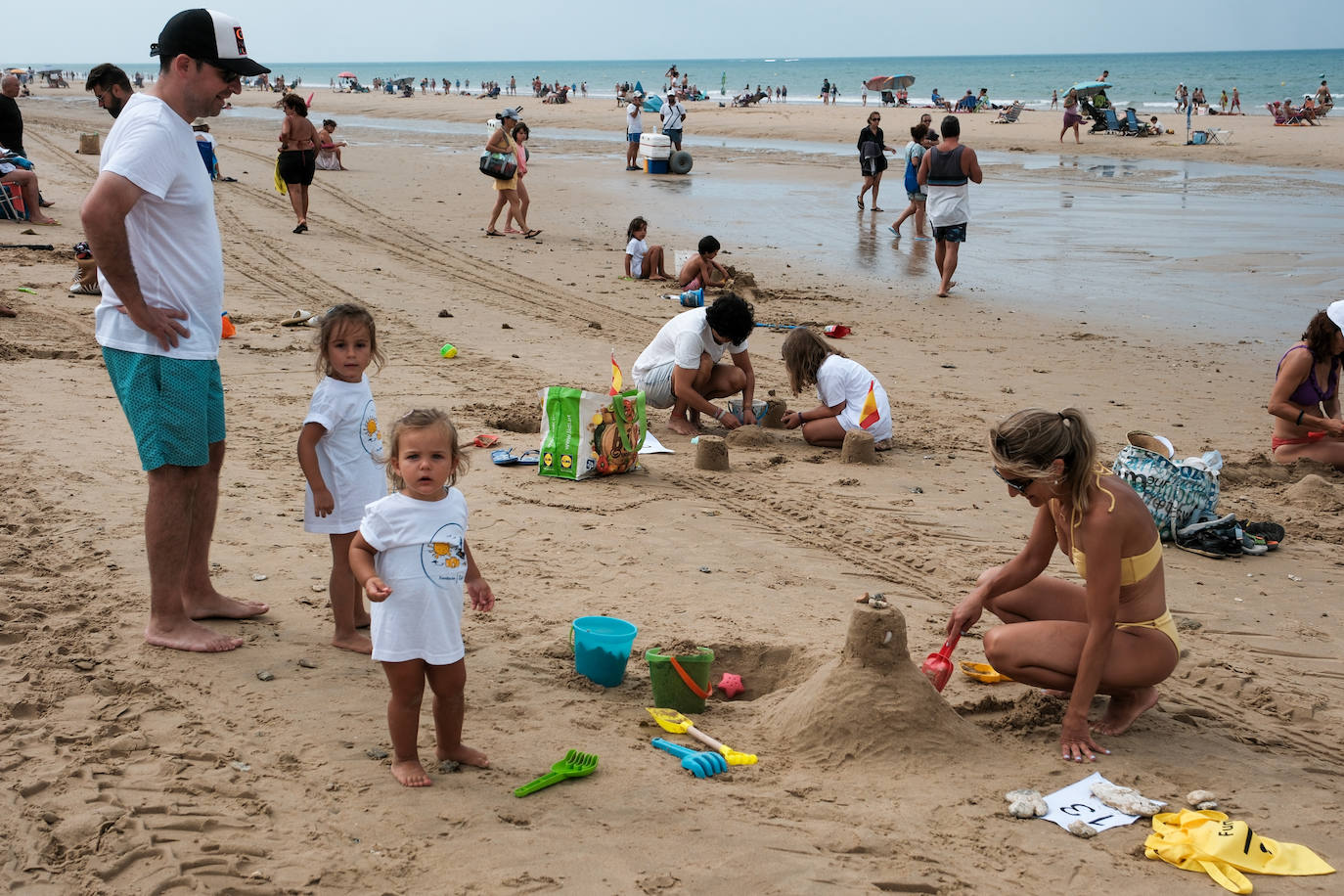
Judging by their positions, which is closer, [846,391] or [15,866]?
[15,866]

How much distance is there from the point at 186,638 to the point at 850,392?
4555 mm

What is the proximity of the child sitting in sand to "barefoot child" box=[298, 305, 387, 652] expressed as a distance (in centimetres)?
774

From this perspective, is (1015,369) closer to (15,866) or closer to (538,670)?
(538,670)

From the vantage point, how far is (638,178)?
79.1 feet

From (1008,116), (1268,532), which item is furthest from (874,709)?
(1008,116)

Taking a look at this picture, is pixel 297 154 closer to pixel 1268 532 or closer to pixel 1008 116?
pixel 1268 532

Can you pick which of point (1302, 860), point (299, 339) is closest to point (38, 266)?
point (299, 339)

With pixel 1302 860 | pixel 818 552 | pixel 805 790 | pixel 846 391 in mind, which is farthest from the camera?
pixel 846 391

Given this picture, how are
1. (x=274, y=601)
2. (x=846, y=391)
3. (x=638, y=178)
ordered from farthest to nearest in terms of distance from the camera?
(x=638, y=178), (x=846, y=391), (x=274, y=601)

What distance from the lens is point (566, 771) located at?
137 inches

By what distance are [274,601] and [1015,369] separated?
686 cm

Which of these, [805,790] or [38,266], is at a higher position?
[38,266]

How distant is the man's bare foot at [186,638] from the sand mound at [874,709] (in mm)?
2161

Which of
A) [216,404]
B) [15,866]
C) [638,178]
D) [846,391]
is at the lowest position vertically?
[15,866]
